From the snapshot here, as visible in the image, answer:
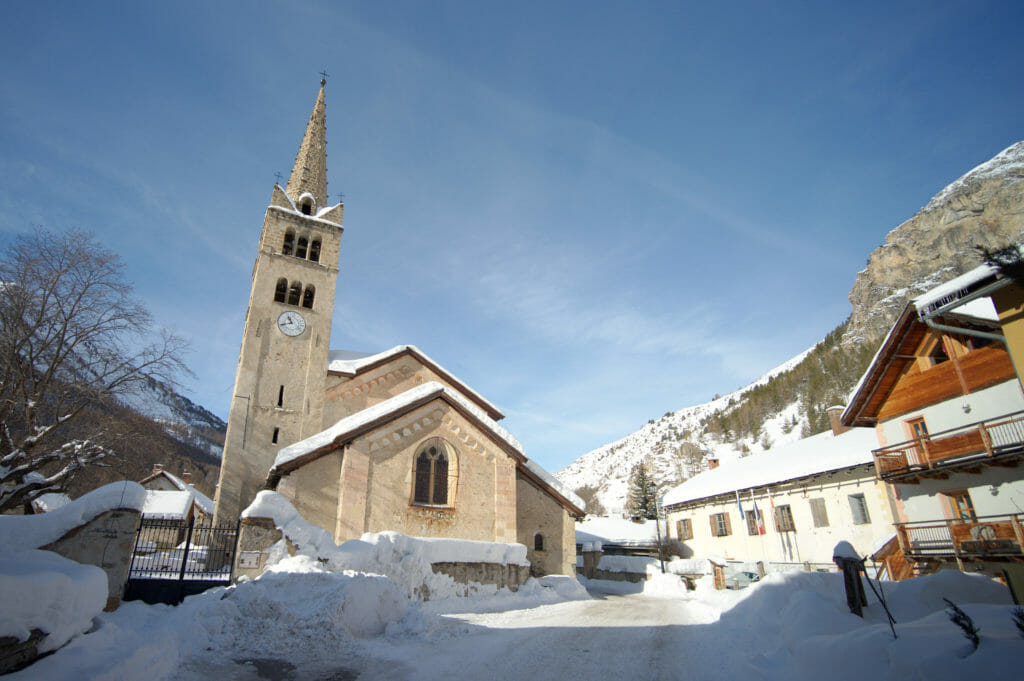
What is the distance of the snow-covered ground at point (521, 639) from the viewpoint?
6.38m

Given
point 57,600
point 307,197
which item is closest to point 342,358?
point 307,197

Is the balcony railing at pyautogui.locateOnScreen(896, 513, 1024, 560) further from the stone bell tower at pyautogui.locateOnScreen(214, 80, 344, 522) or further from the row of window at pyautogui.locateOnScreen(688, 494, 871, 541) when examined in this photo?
the stone bell tower at pyautogui.locateOnScreen(214, 80, 344, 522)

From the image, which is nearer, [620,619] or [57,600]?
[57,600]

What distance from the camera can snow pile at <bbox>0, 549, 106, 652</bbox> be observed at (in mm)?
5656

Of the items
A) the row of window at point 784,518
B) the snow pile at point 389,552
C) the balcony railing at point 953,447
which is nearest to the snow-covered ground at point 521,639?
the snow pile at point 389,552

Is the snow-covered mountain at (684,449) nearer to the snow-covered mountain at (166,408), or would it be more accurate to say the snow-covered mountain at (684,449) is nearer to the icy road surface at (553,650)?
the icy road surface at (553,650)

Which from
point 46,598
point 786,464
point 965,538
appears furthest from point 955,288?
point 786,464

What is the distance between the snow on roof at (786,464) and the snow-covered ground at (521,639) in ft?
46.7

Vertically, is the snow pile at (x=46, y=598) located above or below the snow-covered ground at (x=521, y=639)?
above

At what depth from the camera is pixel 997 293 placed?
998 centimetres

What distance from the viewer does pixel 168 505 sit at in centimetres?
4053

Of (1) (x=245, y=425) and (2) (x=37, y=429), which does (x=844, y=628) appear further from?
(1) (x=245, y=425)

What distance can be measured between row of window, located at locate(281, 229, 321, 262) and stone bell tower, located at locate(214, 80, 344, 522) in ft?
0.18

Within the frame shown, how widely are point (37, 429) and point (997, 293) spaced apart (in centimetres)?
2079
